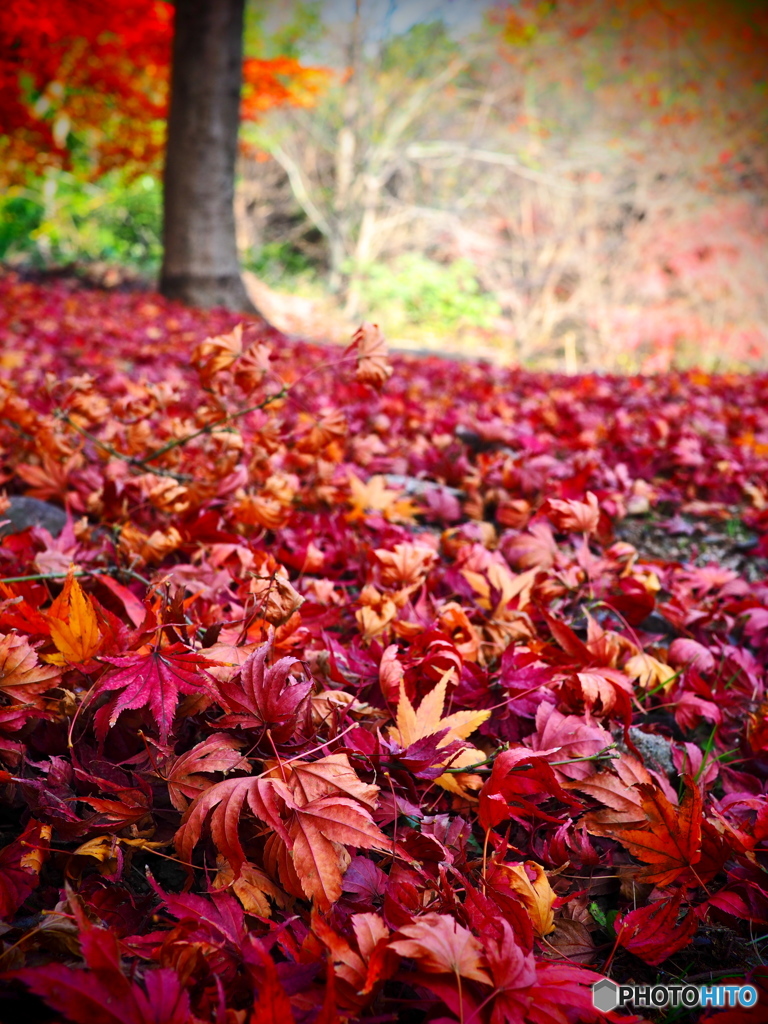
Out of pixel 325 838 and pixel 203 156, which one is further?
pixel 203 156

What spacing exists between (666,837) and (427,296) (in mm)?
15396

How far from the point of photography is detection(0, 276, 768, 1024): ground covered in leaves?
664 millimetres

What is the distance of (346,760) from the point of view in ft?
2.66

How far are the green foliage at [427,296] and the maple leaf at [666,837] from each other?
1479 centimetres

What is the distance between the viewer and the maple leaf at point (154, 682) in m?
0.79

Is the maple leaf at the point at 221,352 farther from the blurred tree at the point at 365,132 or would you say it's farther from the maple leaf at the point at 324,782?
the blurred tree at the point at 365,132

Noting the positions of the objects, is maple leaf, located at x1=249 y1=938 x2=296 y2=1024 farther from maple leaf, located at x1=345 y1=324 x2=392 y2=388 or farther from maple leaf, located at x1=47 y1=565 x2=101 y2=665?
maple leaf, located at x1=345 y1=324 x2=392 y2=388

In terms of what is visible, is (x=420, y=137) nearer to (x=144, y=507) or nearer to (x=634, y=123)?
(x=634, y=123)

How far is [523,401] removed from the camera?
4.02 meters

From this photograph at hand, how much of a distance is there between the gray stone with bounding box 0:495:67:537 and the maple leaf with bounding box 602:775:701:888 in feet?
4.33

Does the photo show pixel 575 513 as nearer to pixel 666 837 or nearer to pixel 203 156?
pixel 666 837

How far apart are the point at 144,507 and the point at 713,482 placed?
2045 millimetres

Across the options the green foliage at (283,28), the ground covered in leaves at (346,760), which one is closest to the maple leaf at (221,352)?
the ground covered in leaves at (346,760)

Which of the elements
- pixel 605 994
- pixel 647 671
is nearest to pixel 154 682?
pixel 605 994
